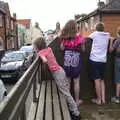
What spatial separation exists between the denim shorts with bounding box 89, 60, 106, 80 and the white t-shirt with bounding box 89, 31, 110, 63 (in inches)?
3.5

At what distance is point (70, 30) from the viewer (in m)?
7.71

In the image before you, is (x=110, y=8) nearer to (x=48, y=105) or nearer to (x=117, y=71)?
(x=117, y=71)

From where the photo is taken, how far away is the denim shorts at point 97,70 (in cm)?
838

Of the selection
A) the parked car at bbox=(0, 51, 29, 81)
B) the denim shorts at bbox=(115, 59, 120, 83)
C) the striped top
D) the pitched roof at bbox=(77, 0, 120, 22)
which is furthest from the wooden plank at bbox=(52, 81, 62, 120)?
the pitched roof at bbox=(77, 0, 120, 22)

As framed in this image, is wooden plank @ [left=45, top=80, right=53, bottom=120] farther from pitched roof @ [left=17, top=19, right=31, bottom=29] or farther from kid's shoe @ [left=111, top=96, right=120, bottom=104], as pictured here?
pitched roof @ [left=17, top=19, right=31, bottom=29]

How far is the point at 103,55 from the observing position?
827 centimetres

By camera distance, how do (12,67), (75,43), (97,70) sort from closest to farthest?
(75,43) < (97,70) < (12,67)

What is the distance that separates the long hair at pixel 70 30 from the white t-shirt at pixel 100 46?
0.64m

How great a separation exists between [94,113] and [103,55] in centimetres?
122

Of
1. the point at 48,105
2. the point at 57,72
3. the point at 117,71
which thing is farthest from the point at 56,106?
the point at 117,71

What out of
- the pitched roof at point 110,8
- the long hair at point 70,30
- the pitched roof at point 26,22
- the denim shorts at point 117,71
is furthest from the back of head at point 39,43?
the pitched roof at point 26,22

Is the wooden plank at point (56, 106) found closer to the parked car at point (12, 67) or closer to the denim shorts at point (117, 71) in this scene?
the denim shorts at point (117, 71)

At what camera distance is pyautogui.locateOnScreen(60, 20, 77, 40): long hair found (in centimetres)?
764

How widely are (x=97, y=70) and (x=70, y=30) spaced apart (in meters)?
1.14
